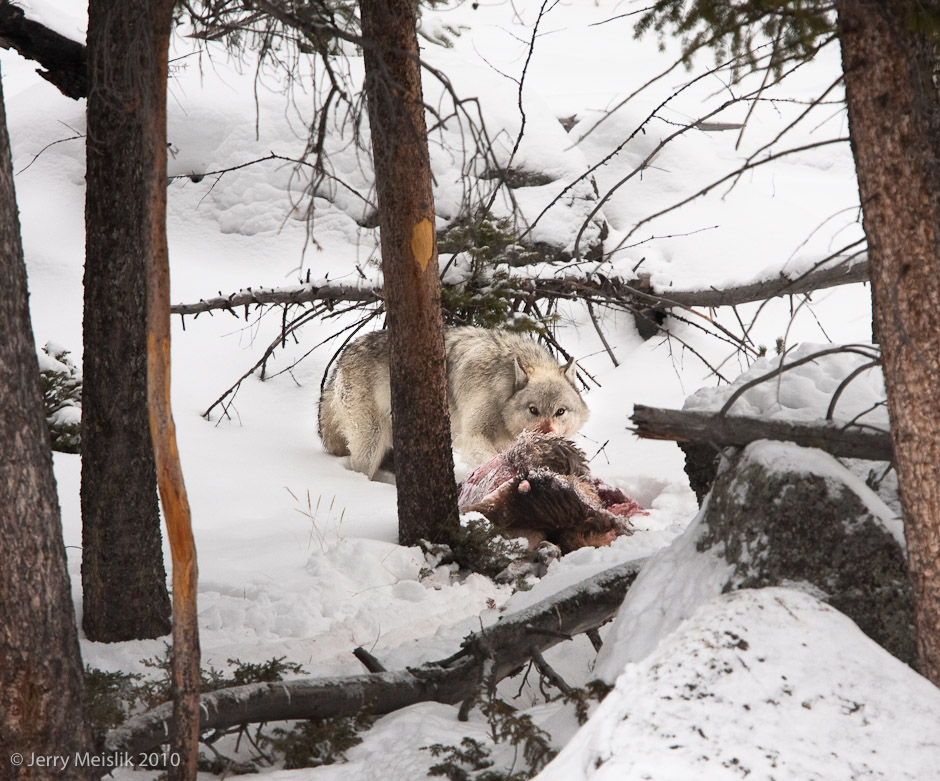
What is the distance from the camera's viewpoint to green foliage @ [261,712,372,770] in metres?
3.07

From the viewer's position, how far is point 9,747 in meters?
2.49

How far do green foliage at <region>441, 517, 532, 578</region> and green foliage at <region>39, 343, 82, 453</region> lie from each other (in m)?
3.62

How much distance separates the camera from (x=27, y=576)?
99.3 inches

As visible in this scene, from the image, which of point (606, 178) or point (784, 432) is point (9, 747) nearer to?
point (784, 432)

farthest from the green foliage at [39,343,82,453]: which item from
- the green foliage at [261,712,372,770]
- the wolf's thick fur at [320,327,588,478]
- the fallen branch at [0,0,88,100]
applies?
the green foliage at [261,712,372,770]

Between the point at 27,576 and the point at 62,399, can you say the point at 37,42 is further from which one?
the point at 27,576

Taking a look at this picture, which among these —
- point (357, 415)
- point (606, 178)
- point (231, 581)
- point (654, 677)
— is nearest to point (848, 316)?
point (606, 178)

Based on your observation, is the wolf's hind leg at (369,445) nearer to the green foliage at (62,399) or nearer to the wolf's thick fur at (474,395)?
the wolf's thick fur at (474,395)

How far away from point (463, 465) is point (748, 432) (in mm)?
6200

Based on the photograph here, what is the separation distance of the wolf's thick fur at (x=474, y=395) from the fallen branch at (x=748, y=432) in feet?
16.6

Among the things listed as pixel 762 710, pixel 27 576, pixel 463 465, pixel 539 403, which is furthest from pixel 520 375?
pixel 762 710

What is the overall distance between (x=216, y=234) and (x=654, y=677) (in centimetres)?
1279

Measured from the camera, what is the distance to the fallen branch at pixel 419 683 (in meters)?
2.99

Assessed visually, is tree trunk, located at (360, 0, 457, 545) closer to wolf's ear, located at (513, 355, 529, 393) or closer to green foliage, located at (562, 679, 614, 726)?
wolf's ear, located at (513, 355, 529, 393)
